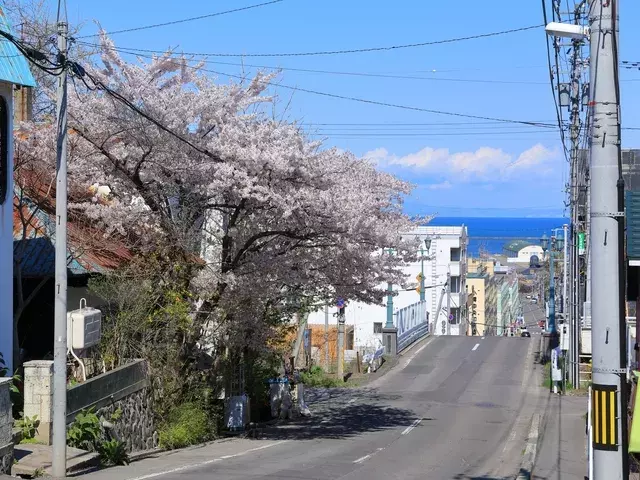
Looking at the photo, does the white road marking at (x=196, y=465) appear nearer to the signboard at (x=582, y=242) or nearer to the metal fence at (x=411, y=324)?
the signboard at (x=582, y=242)

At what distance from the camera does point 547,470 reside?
16891 millimetres

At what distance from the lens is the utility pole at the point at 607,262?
8.31m

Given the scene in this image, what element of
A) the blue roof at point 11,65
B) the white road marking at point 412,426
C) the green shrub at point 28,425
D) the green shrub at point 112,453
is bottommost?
the white road marking at point 412,426

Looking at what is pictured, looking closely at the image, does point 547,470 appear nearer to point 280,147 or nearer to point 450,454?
point 450,454

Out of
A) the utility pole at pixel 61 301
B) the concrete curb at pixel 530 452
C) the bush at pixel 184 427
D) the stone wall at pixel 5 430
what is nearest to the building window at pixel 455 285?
the concrete curb at pixel 530 452

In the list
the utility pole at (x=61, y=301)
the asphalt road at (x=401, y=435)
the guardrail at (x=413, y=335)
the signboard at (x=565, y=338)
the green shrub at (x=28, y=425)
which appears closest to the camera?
the utility pole at (x=61, y=301)

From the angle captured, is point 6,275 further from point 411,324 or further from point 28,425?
point 411,324

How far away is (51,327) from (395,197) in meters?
9.52

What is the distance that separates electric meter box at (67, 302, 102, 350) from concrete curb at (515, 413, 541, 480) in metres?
7.88

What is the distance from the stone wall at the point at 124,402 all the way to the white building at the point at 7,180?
2036 millimetres

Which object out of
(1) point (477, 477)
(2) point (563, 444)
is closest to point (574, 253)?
(2) point (563, 444)

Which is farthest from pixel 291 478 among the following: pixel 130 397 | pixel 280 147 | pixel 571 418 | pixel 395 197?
pixel 571 418

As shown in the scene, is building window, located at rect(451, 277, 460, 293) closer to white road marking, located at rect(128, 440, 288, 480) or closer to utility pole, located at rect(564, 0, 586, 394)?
utility pole, located at rect(564, 0, 586, 394)

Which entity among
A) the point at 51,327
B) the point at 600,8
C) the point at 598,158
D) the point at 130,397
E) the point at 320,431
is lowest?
the point at 320,431
